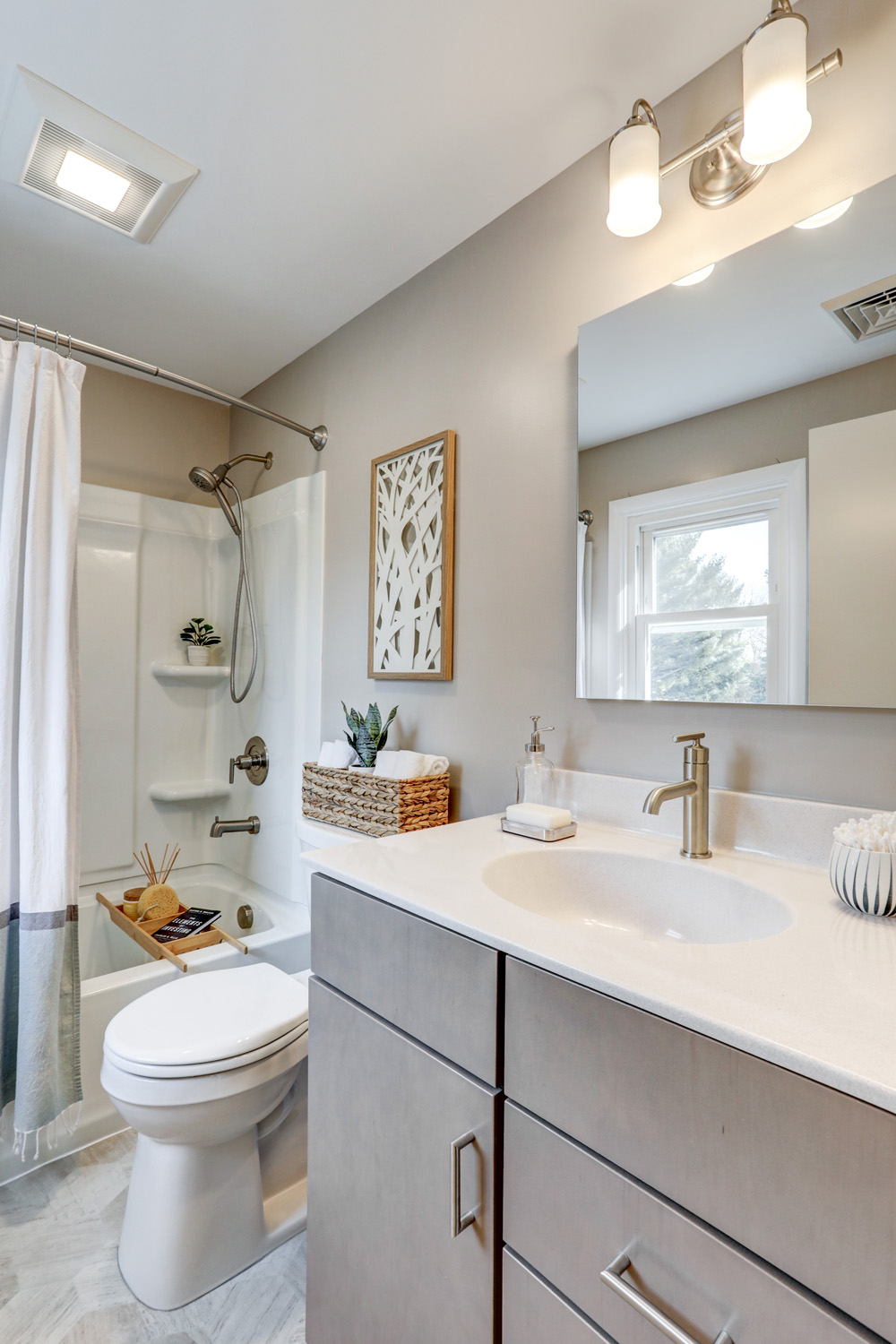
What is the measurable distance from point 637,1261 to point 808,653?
0.83m

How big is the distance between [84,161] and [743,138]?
137 cm

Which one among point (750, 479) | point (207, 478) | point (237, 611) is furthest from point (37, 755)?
point (750, 479)

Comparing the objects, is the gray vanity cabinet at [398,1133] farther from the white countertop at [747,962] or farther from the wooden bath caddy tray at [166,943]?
the wooden bath caddy tray at [166,943]

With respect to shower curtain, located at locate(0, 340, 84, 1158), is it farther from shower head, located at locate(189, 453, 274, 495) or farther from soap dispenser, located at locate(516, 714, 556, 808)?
soap dispenser, located at locate(516, 714, 556, 808)

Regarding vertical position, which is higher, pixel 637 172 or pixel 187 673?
pixel 637 172

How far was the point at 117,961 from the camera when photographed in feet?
7.46

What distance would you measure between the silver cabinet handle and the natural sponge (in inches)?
66.3

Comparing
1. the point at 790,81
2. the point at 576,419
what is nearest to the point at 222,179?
the point at 576,419

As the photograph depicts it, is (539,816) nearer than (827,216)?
No

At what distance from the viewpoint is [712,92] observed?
4.04 feet

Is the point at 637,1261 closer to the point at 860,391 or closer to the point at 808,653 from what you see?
the point at 808,653

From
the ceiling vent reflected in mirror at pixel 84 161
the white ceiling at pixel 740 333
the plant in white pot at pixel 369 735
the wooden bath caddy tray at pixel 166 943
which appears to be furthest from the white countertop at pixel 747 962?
the ceiling vent reflected in mirror at pixel 84 161

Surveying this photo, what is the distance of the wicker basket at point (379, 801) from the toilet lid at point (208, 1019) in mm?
391

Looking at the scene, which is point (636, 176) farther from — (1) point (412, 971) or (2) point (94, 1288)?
(2) point (94, 1288)
